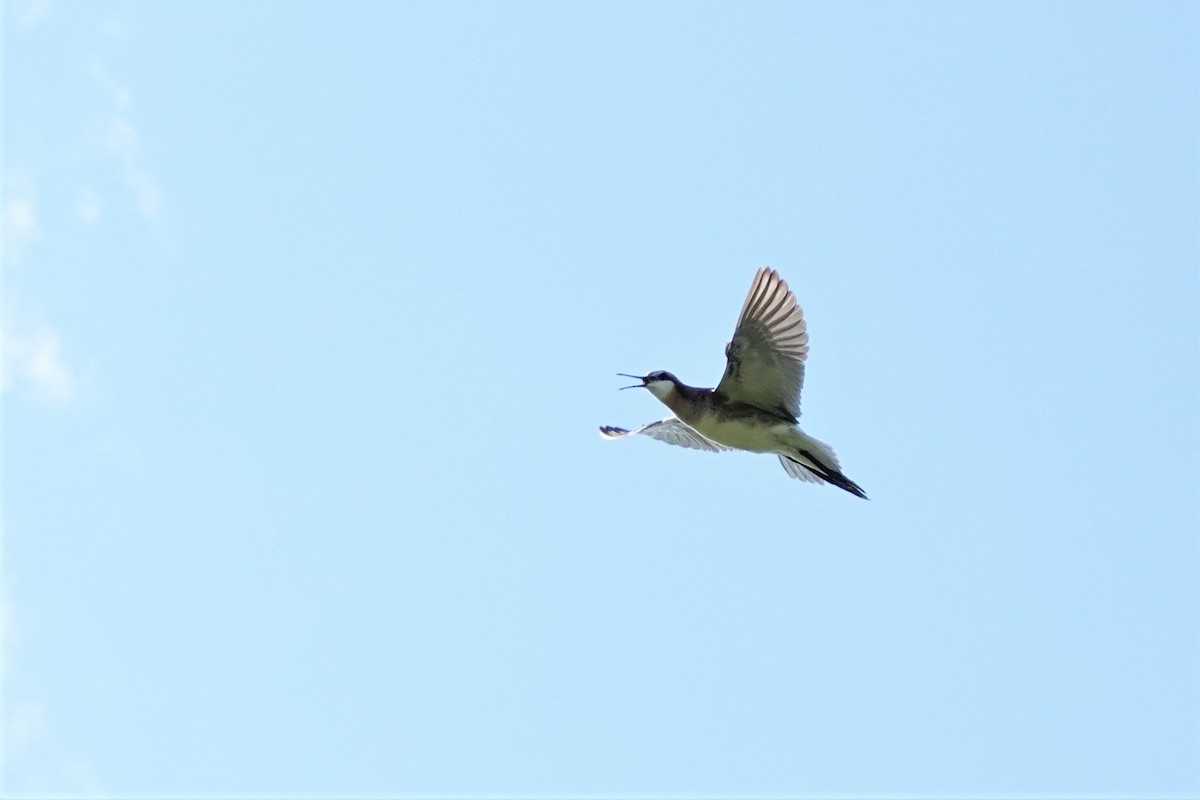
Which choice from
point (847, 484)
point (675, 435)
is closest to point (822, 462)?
point (847, 484)

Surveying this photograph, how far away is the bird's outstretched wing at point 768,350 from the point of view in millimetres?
13375

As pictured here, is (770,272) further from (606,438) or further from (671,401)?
(606,438)

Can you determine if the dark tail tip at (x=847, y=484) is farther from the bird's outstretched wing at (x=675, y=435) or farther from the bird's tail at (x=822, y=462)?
the bird's outstretched wing at (x=675, y=435)

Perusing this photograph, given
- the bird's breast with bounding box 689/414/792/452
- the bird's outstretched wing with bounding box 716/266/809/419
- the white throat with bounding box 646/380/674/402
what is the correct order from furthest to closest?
the white throat with bounding box 646/380/674/402, the bird's breast with bounding box 689/414/792/452, the bird's outstretched wing with bounding box 716/266/809/419

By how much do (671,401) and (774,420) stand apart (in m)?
1.05

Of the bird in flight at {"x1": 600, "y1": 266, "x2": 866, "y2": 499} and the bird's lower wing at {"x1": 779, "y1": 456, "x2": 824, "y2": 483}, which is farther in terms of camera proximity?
the bird's lower wing at {"x1": 779, "y1": 456, "x2": 824, "y2": 483}

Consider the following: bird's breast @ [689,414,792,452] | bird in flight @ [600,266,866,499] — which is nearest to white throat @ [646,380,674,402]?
bird in flight @ [600,266,866,499]

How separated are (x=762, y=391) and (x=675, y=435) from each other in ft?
7.14

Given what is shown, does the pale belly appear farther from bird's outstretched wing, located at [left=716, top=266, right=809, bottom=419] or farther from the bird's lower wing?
the bird's lower wing

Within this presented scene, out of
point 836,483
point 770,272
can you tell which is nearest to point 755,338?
point 770,272

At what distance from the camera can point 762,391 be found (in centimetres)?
1385

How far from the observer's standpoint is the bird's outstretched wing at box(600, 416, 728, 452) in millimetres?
15516

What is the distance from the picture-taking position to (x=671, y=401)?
14.2 meters

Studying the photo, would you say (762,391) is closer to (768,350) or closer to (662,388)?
(768,350)
